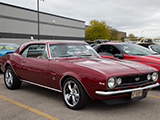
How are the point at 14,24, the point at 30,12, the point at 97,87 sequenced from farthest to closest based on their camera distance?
1. the point at 30,12
2. the point at 14,24
3. the point at 97,87

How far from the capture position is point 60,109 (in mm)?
4145

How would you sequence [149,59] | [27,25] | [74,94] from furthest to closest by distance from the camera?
1. [27,25]
2. [149,59]
3. [74,94]

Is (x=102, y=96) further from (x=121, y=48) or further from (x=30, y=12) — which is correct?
(x=30, y=12)

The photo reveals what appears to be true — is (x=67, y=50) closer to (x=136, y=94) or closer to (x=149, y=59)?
(x=136, y=94)

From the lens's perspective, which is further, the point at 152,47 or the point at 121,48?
the point at 152,47

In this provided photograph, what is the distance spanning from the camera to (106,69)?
3.81 meters

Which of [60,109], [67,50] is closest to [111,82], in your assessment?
[60,109]

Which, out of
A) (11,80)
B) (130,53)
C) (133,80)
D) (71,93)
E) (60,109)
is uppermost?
(130,53)

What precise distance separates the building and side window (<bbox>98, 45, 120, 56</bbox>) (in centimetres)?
2960

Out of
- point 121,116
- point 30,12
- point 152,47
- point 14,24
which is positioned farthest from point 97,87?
point 30,12

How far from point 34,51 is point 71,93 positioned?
1973 mm

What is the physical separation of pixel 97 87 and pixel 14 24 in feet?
116

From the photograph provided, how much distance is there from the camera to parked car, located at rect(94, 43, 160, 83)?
625 cm

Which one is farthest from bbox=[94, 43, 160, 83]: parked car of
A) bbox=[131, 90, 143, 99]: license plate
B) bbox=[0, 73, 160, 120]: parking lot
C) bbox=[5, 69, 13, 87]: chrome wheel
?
bbox=[5, 69, 13, 87]: chrome wheel
